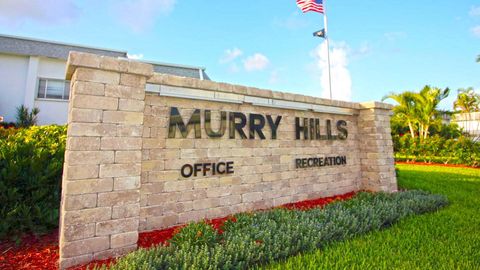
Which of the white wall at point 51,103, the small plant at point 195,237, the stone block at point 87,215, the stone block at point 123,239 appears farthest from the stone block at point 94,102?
the white wall at point 51,103

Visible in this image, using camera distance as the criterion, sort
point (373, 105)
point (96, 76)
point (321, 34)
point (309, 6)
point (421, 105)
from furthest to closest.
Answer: point (421, 105) < point (321, 34) < point (309, 6) < point (373, 105) < point (96, 76)

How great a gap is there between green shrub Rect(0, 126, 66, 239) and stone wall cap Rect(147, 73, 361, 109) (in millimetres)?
2475

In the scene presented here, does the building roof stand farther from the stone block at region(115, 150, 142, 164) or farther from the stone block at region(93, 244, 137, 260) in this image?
the stone block at region(93, 244, 137, 260)

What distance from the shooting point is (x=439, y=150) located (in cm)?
Result: 2111

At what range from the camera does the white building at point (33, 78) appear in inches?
584

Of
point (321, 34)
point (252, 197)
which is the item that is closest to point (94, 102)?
point (252, 197)

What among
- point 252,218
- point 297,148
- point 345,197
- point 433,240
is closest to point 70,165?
point 252,218

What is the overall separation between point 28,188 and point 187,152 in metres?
2.76

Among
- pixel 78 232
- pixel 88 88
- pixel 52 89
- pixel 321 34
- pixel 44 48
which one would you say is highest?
pixel 44 48

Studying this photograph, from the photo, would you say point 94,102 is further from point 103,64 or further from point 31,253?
point 31,253

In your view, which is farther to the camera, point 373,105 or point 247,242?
point 373,105

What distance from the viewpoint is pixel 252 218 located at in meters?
4.71

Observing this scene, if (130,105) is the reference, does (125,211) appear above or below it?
below

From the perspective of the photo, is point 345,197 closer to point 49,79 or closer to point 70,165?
point 70,165
